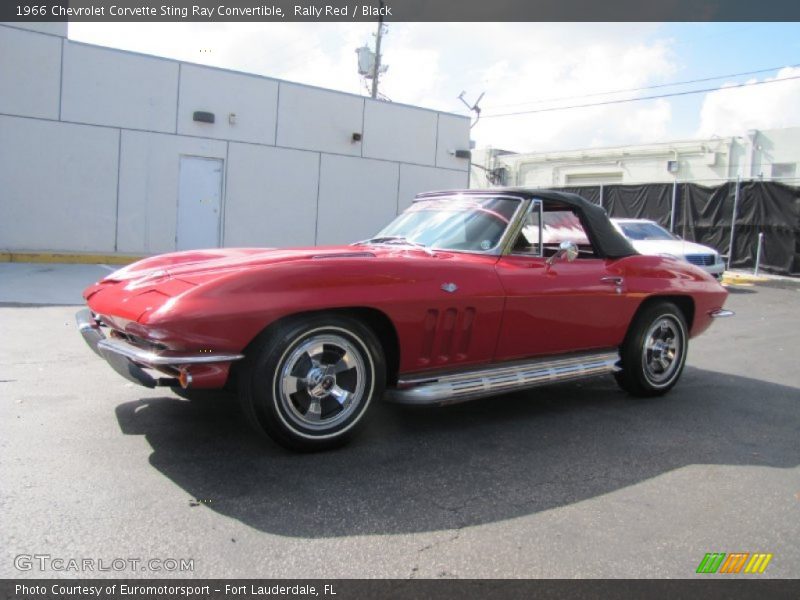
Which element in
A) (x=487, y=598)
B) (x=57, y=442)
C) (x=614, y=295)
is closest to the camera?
(x=487, y=598)

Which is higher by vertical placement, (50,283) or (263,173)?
(263,173)

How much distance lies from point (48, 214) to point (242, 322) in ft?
39.5

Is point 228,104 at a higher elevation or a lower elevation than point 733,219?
higher

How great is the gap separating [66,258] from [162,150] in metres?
3.16

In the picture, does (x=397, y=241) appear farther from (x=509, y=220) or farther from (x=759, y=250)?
(x=759, y=250)

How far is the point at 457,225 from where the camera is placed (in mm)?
4574

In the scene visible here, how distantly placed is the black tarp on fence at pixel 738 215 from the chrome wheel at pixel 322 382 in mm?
16468

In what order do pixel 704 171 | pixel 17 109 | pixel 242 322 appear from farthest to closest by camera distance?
pixel 704 171 < pixel 17 109 < pixel 242 322

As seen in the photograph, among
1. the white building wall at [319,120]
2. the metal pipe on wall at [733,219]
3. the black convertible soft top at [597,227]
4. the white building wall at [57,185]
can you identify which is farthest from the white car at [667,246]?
the white building wall at [57,185]

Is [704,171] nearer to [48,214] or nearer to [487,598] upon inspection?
[48,214]

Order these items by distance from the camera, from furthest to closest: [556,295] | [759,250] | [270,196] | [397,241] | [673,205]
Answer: [673,205] → [759,250] → [270,196] → [397,241] → [556,295]

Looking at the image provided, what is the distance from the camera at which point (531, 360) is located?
4.35 m

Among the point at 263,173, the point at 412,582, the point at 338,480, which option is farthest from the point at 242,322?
the point at 263,173

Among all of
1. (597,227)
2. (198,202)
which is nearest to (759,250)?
(198,202)
